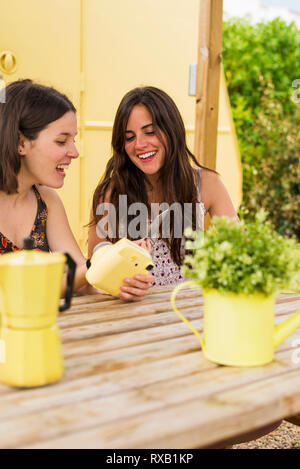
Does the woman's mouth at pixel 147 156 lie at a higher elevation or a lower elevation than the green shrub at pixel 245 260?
higher

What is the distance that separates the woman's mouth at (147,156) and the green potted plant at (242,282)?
1.21 metres

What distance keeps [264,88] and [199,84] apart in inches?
122

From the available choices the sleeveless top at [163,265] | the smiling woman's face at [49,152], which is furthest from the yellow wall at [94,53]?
the smiling woman's face at [49,152]

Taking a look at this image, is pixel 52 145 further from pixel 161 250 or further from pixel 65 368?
pixel 65 368

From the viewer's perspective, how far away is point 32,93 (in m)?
1.85

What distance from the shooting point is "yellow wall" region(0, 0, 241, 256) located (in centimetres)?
366

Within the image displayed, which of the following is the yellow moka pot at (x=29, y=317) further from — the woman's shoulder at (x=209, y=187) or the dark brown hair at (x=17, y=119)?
the woman's shoulder at (x=209, y=187)

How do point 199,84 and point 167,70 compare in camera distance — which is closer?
point 199,84

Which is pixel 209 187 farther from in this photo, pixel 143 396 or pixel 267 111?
pixel 267 111

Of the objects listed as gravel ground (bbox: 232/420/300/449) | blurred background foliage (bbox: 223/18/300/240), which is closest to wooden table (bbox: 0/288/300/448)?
gravel ground (bbox: 232/420/300/449)

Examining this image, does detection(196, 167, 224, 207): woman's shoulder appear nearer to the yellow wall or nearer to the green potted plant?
the green potted plant

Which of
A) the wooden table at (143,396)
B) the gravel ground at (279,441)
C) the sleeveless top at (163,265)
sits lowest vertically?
the gravel ground at (279,441)

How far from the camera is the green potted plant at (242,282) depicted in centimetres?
94

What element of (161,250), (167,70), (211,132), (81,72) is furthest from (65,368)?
(167,70)
